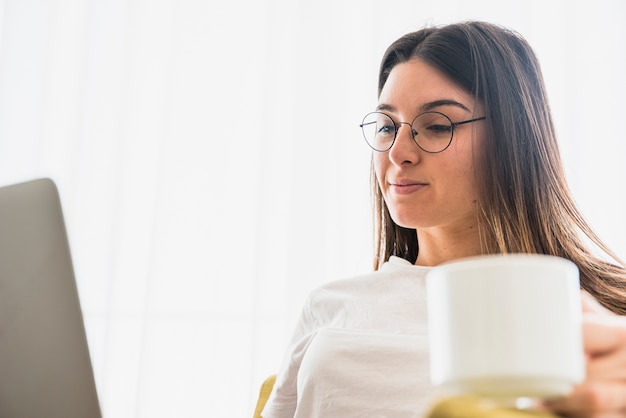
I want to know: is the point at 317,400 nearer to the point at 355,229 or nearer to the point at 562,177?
the point at 562,177

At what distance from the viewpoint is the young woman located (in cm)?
123

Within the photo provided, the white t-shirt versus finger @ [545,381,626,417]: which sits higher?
finger @ [545,381,626,417]

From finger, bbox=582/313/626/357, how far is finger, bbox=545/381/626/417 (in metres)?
0.05

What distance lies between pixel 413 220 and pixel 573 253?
11.4 inches

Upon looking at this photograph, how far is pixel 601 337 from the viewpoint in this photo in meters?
0.60

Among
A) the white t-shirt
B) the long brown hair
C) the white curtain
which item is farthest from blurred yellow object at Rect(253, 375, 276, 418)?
the white curtain

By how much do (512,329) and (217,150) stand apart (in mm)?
2124

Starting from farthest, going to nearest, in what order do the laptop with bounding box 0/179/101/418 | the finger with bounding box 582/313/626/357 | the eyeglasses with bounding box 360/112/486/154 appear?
1. the eyeglasses with bounding box 360/112/486/154
2. the laptop with bounding box 0/179/101/418
3. the finger with bounding box 582/313/626/357

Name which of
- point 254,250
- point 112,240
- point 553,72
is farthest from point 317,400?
point 553,72

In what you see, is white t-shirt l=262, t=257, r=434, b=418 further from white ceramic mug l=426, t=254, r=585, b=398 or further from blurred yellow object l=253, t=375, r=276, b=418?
white ceramic mug l=426, t=254, r=585, b=398

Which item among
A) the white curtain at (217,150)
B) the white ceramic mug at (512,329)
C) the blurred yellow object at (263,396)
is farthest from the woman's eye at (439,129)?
the white curtain at (217,150)

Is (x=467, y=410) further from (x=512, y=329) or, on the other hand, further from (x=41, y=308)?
(x=41, y=308)

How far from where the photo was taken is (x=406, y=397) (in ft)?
3.91

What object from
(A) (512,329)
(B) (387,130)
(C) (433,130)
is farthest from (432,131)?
(A) (512,329)
